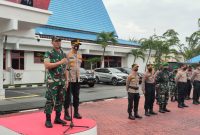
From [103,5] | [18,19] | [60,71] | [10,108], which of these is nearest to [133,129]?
[60,71]

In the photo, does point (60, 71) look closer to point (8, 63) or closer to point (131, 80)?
point (131, 80)

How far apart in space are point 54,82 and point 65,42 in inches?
785

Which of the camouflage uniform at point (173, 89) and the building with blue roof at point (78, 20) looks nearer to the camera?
the camouflage uniform at point (173, 89)

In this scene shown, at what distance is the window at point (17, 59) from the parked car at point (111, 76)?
5949 millimetres

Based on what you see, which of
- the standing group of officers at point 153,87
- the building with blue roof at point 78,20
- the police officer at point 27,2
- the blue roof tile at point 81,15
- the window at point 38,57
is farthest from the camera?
the blue roof tile at point 81,15

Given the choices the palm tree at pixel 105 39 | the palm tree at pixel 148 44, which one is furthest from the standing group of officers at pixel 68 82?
the palm tree at pixel 148 44

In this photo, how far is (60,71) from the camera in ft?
19.4

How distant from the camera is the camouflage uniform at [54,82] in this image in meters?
5.82

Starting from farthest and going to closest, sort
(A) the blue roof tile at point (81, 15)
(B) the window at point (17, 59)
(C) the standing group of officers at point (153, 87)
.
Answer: (A) the blue roof tile at point (81, 15)
(B) the window at point (17, 59)
(C) the standing group of officers at point (153, 87)

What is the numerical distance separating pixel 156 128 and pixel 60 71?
11.1 ft

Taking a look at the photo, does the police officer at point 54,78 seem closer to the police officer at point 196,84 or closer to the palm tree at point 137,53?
the police officer at point 196,84

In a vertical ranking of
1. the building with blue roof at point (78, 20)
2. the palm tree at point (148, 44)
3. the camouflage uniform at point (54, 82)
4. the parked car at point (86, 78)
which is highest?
the building with blue roof at point (78, 20)

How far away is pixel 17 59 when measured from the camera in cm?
2402

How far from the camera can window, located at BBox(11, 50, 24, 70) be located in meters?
23.8
